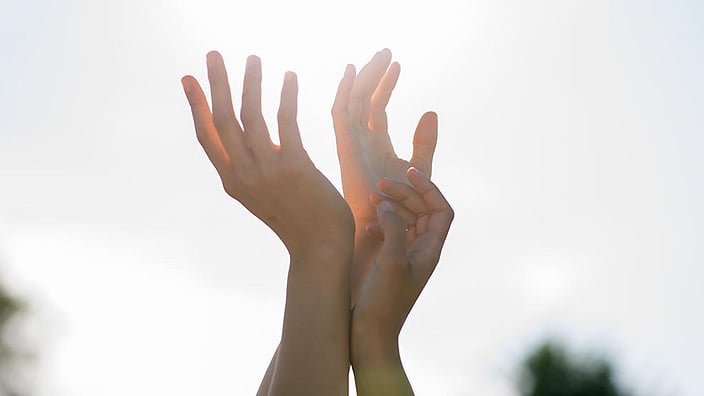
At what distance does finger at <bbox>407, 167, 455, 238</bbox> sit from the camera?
3.64m

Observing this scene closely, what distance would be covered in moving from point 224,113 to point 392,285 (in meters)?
0.83

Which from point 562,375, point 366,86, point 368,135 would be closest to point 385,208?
point 368,135

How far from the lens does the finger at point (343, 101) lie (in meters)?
4.06

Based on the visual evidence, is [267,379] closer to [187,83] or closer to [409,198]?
[409,198]

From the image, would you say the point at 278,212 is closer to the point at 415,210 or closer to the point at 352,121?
the point at 415,210

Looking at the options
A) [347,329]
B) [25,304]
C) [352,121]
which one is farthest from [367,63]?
[25,304]

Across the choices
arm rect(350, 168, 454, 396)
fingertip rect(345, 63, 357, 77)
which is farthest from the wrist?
fingertip rect(345, 63, 357, 77)

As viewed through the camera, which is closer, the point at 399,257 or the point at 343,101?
the point at 399,257

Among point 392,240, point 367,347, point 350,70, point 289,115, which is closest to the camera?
point 289,115

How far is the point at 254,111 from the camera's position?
324 cm

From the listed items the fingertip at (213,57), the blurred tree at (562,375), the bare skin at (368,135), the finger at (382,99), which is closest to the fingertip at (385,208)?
the bare skin at (368,135)

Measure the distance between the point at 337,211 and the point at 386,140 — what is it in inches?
33.9

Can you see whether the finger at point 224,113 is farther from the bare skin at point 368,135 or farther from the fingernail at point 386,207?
the bare skin at point 368,135

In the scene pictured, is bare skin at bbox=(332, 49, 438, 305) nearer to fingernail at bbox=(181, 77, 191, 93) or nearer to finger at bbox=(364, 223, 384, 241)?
finger at bbox=(364, 223, 384, 241)
